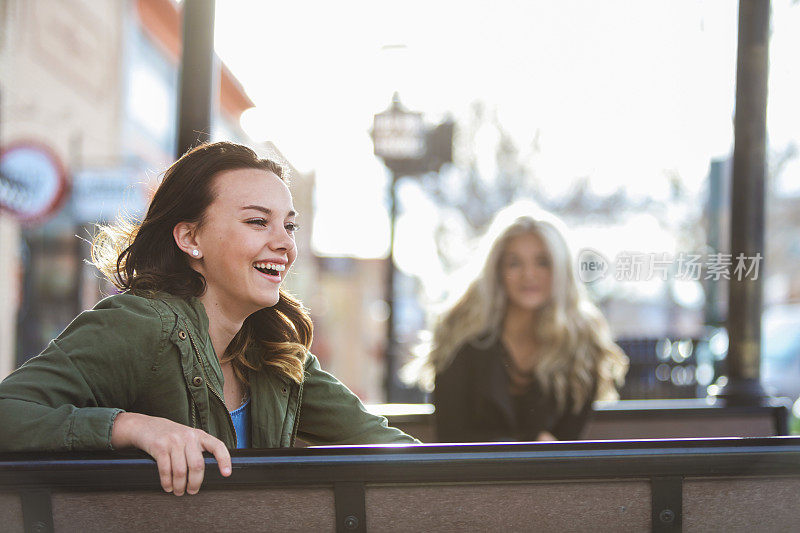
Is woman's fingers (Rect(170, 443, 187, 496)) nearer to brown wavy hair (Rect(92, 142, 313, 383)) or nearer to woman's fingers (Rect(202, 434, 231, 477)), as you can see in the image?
woman's fingers (Rect(202, 434, 231, 477))

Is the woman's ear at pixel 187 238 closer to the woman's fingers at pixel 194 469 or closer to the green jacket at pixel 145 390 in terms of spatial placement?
the green jacket at pixel 145 390

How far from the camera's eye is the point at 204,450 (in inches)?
65.7

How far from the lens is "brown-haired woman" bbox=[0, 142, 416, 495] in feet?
5.65

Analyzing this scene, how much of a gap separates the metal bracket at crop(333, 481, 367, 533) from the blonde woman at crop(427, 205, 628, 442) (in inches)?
76.6

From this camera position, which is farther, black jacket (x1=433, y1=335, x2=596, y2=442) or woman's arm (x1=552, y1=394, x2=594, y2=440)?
woman's arm (x1=552, y1=394, x2=594, y2=440)

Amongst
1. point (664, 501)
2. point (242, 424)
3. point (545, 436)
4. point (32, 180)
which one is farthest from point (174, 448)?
point (32, 180)

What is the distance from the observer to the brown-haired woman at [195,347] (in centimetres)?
172

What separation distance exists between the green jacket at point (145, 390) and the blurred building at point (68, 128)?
22.8ft

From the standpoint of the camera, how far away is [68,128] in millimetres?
12375

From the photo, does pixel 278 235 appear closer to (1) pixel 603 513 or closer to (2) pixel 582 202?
(1) pixel 603 513

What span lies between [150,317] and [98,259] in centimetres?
73

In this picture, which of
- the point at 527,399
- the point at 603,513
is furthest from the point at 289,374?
the point at 527,399

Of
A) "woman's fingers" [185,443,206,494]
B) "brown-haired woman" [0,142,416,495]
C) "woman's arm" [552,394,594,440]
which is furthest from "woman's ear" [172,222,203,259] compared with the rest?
"woman's arm" [552,394,594,440]

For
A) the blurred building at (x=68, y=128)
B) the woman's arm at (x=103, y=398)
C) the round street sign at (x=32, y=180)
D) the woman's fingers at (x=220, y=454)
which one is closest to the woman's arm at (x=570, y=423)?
the woman's arm at (x=103, y=398)
